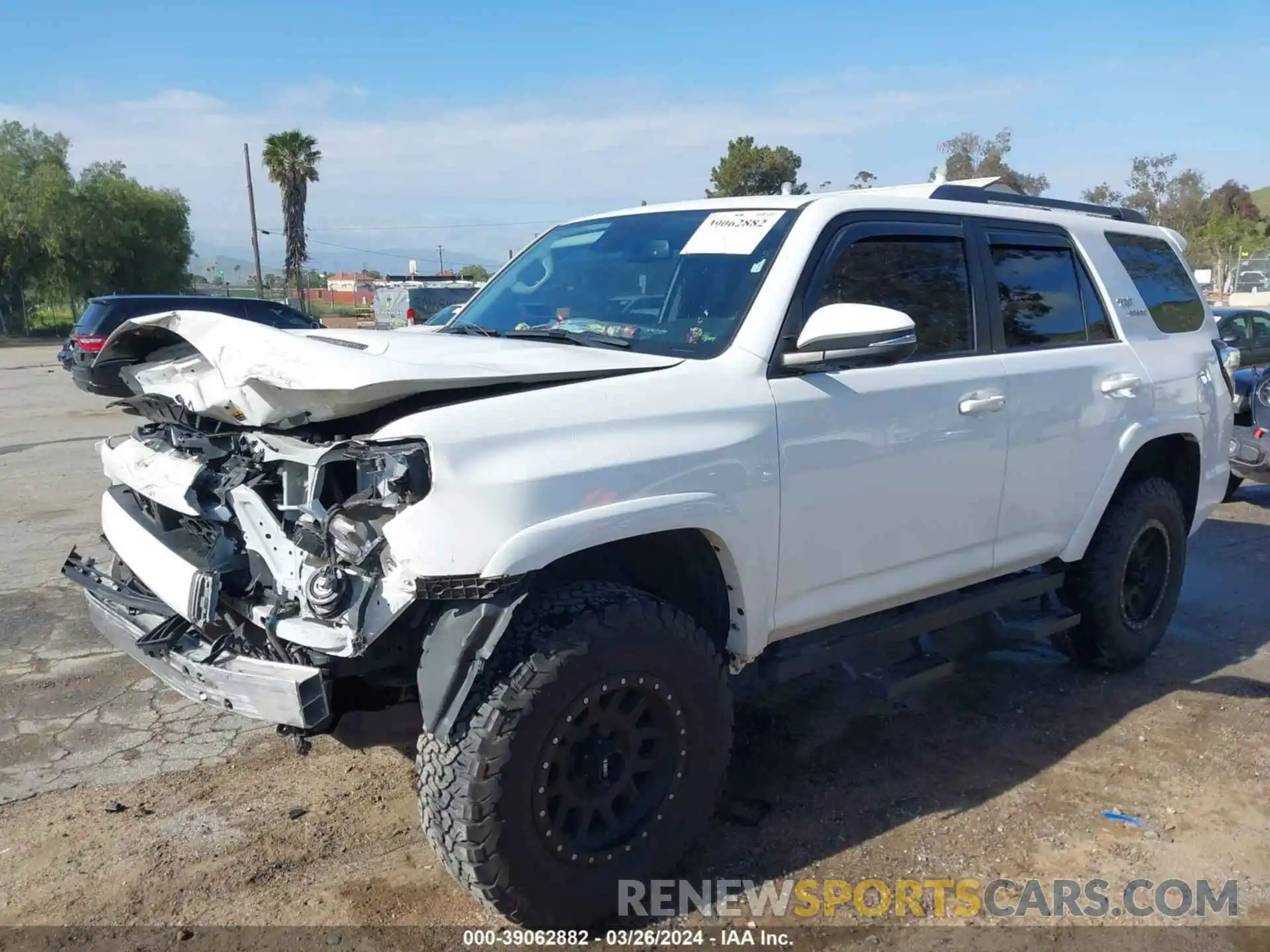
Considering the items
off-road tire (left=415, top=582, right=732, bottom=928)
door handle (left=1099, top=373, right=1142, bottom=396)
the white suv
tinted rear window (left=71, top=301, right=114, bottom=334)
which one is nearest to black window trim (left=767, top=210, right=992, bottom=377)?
the white suv

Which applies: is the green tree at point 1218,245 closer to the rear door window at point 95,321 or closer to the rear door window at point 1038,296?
the rear door window at point 95,321

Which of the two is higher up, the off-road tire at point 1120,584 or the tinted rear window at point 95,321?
the tinted rear window at point 95,321

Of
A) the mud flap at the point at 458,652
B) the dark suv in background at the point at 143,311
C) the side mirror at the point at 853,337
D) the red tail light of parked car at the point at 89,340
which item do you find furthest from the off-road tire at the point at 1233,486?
the red tail light of parked car at the point at 89,340

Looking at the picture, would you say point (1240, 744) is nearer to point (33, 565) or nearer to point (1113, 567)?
point (1113, 567)

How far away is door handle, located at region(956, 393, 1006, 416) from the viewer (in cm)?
376

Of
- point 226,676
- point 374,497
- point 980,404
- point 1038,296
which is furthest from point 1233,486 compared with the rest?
point 226,676

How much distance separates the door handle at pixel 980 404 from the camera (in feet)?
12.3

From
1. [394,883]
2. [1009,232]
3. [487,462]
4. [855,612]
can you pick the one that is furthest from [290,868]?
[1009,232]

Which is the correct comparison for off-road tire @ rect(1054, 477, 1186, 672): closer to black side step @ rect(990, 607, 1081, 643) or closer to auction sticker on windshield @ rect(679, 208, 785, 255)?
black side step @ rect(990, 607, 1081, 643)

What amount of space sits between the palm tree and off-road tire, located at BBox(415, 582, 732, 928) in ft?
148

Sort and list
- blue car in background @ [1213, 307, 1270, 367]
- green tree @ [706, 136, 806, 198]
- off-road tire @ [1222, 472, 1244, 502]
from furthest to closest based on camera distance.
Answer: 1. green tree @ [706, 136, 806, 198]
2. blue car in background @ [1213, 307, 1270, 367]
3. off-road tire @ [1222, 472, 1244, 502]

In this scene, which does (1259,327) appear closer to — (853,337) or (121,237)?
(853,337)

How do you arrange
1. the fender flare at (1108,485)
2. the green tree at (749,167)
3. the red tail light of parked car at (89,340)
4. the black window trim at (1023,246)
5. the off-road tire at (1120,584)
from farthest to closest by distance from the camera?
the green tree at (749,167)
the red tail light of parked car at (89,340)
the off-road tire at (1120,584)
the fender flare at (1108,485)
the black window trim at (1023,246)

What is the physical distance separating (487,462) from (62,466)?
8.86 meters
